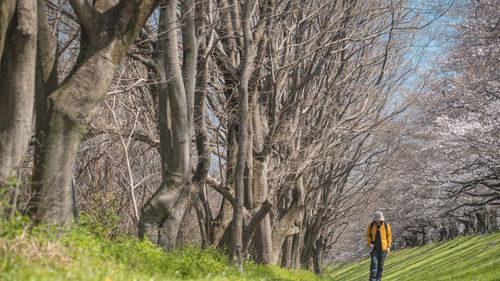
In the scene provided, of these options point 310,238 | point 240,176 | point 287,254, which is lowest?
point 287,254

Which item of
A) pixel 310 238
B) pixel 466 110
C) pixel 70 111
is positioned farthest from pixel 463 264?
pixel 70 111

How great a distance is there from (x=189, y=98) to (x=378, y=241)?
5.96 meters

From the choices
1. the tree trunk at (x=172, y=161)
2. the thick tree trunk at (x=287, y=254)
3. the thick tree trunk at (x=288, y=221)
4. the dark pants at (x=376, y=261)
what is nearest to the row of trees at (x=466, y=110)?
the thick tree trunk at (x=288, y=221)

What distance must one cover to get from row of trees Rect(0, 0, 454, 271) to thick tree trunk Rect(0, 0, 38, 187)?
1 cm

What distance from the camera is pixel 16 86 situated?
203 inches

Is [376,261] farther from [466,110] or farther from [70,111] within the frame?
[466,110]

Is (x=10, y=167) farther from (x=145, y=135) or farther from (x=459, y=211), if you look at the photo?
(x=459, y=211)

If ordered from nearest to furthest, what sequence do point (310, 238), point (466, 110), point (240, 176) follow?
point (240, 176) < point (466, 110) < point (310, 238)

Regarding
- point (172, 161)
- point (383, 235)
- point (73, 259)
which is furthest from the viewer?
point (383, 235)

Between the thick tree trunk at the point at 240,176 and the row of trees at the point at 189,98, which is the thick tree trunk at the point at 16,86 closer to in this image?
the row of trees at the point at 189,98

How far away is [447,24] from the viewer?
18.0 m

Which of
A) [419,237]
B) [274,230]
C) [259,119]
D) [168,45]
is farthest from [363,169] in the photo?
[419,237]

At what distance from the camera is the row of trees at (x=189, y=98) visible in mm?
5527

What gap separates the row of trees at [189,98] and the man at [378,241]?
2204 millimetres
